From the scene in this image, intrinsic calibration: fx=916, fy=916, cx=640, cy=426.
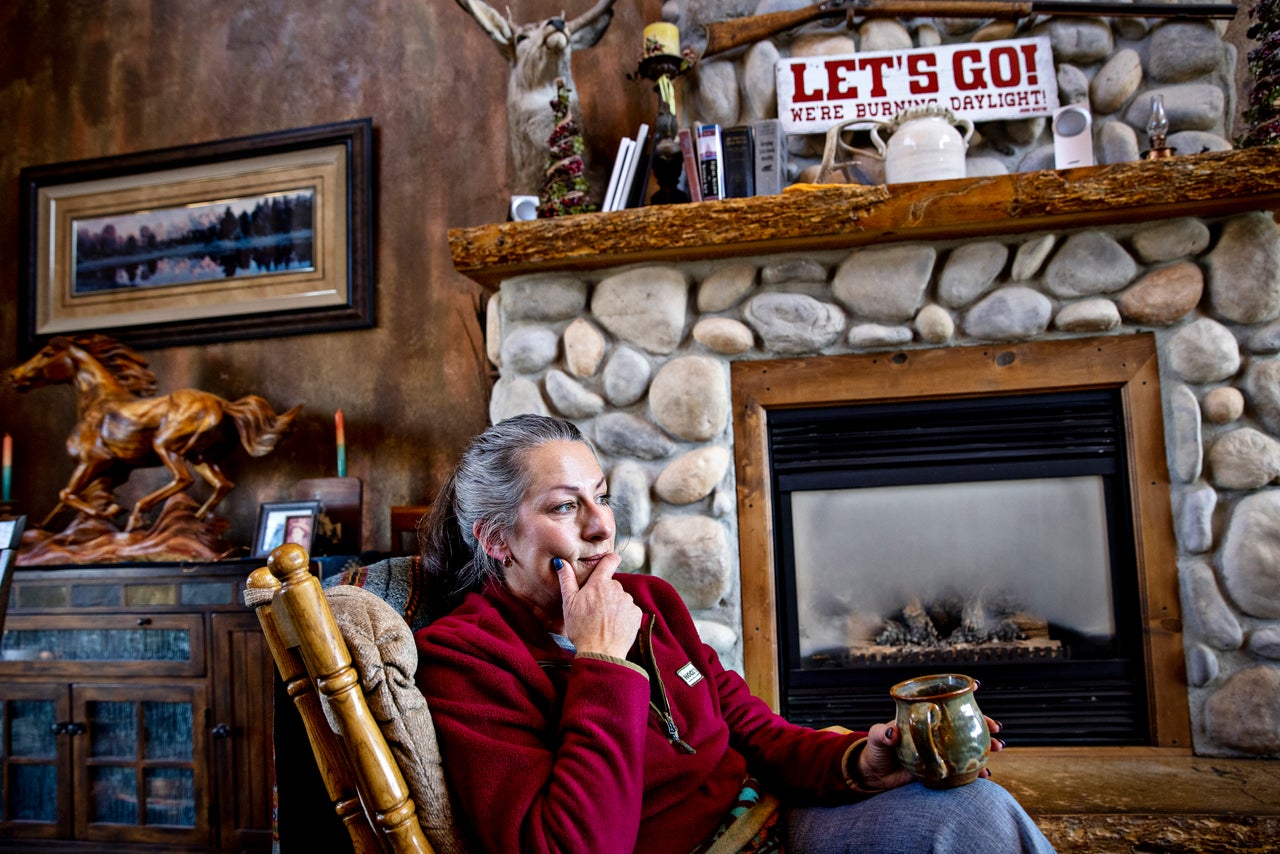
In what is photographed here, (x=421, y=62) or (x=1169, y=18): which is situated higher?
(x=421, y=62)

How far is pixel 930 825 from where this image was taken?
3.69ft

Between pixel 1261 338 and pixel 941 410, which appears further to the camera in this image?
pixel 941 410

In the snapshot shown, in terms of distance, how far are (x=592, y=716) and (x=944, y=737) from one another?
43 cm

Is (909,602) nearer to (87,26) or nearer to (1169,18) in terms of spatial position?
(1169,18)

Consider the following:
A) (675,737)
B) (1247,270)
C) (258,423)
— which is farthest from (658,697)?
(258,423)

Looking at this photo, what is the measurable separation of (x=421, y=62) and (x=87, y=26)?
129 cm

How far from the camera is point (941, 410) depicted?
218 centimetres

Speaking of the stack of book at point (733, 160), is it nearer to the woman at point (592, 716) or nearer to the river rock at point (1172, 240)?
the river rock at point (1172, 240)

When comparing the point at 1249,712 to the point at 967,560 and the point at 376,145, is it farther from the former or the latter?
the point at 376,145

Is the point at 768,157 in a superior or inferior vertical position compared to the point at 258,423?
superior

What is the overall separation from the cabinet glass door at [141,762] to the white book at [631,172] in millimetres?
1659

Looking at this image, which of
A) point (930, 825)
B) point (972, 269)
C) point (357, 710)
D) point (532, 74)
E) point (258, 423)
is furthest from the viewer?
point (258, 423)

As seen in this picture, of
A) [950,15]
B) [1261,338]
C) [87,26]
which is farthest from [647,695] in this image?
[87,26]

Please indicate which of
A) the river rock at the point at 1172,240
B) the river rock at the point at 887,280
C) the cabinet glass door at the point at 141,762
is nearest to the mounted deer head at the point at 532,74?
the river rock at the point at 887,280
